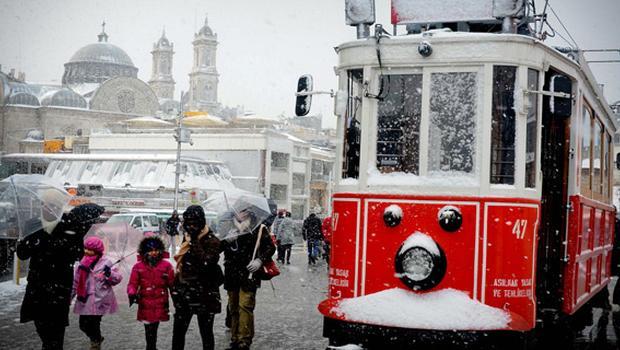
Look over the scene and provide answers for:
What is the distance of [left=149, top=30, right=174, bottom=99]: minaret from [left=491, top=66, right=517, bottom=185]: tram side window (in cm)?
12607

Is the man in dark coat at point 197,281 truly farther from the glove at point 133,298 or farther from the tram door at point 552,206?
the tram door at point 552,206

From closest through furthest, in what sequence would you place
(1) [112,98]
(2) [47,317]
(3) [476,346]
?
1. (3) [476,346]
2. (2) [47,317]
3. (1) [112,98]

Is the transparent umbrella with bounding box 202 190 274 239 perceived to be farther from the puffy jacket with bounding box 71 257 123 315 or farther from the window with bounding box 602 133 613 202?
the window with bounding box 602 133 613 202

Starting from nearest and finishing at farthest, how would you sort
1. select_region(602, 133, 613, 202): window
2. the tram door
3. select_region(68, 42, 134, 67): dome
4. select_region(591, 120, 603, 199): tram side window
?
the tram door, select_region(591, 120, 603, 199): tram side window, select_region(602, 133, 613, 202): window, select_region(68, 42, 134, 67): dome

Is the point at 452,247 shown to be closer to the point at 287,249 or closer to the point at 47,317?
the point at 47,317

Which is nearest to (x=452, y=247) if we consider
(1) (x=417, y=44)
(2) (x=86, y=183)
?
(1) (x=417, y=44)

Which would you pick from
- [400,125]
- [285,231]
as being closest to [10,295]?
[400,125]

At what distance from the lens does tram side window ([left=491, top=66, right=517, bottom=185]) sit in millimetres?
7254

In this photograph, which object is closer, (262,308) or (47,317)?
(47,317)

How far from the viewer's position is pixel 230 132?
59.8 m

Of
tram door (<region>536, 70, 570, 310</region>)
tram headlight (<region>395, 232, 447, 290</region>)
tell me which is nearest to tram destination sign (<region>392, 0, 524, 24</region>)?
tram door (<region>536, 70, 570, 310</region>)

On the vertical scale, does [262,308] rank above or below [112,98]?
below

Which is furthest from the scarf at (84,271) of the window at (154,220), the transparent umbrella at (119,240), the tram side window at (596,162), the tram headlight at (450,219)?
the window at (154,220)

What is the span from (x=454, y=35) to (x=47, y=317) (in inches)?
183
